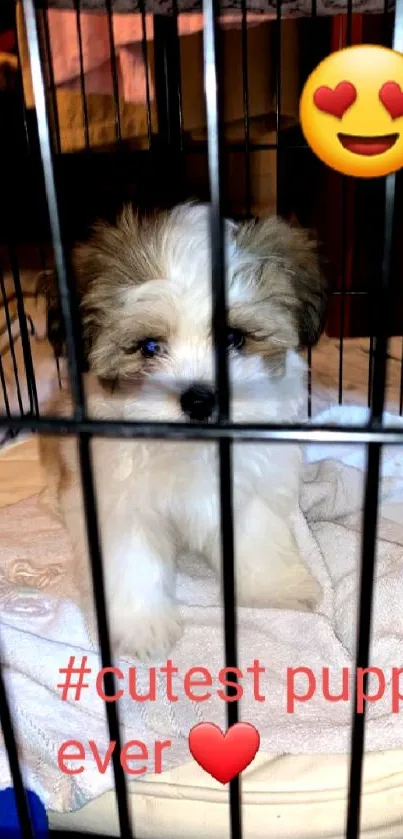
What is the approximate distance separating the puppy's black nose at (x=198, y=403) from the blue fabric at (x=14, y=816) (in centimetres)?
53

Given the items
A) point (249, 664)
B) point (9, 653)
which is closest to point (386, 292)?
point (249, 664)

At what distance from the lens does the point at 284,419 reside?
4.37ft

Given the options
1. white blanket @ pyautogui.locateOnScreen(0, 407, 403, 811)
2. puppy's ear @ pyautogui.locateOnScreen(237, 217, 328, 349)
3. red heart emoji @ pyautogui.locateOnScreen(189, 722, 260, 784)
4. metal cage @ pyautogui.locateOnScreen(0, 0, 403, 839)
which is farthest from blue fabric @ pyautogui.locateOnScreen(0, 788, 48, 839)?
puppy's ear @ pyautogui.locateOnScreen(237, 217, 328, 349)

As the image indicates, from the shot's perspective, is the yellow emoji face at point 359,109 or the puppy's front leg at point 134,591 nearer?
the yellow emoji face at point 359,109

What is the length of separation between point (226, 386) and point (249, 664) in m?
0.70

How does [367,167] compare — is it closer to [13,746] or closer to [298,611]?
[13,746]

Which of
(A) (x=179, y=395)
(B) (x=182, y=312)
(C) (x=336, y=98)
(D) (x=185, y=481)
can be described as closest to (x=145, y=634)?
(D) (x=185, y=481)

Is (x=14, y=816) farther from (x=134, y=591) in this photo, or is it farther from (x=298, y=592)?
(x=298, y=592)

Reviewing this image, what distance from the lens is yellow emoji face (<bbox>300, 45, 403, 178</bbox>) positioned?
60 cm

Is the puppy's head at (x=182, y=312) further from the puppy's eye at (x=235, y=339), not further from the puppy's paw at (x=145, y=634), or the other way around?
the puppy's paw at (x=145, y=634)

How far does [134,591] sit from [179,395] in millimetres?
342

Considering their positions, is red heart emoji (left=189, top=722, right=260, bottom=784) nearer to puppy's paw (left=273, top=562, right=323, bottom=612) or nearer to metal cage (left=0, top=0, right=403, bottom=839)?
metal cage (left=0, top=0, right=403, bottom=839)

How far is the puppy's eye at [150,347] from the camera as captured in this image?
49.3 inches

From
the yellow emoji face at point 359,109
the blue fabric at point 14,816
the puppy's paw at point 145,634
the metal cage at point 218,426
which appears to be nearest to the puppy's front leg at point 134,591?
the puppy's paw at point 145,634
